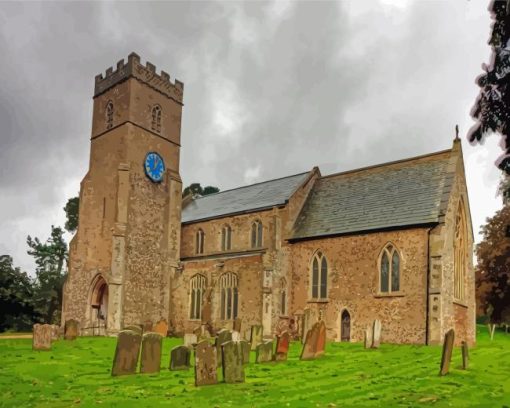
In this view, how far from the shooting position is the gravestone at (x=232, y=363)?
12.7 m

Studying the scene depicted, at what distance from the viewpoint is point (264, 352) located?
55.6 feet

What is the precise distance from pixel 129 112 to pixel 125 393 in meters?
24.1

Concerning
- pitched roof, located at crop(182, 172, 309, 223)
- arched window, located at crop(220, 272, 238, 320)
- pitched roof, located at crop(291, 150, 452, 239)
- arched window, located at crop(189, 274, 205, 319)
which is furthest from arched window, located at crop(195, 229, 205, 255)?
pitched roof, located at crop(291, 150, 452, 239)

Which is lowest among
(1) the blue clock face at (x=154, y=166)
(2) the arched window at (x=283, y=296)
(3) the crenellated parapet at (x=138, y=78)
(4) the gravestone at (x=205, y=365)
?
(4) the gravestone at (x=205, y=365)

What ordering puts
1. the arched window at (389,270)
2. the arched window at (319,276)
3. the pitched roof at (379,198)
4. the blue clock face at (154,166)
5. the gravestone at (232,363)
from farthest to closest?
the blue clock face at (154,166), the arched window at (319,276), the pitched roof at (379,198), the arched window at (389,270), the gravestone at (232,363)

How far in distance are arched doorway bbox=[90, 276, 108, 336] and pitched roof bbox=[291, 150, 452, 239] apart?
11.8 meters

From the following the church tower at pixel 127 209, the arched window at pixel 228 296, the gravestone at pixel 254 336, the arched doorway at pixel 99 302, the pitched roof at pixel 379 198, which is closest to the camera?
the gravestone at pixel 254 336

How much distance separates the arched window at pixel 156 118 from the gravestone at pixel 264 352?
20826 millimetres

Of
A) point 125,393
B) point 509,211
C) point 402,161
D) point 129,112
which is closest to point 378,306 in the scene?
point 402,161

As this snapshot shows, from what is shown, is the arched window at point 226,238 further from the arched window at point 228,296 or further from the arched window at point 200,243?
the arched window at point 228,296

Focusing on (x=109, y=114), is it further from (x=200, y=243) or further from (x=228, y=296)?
(x=228, y=296)

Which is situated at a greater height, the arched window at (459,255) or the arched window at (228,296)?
the arched window at (459,255)

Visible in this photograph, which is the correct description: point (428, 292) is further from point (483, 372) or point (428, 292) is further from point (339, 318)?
point (483, 372)

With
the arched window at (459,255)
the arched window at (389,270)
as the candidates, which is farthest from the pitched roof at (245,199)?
the arched window at (459,255)
